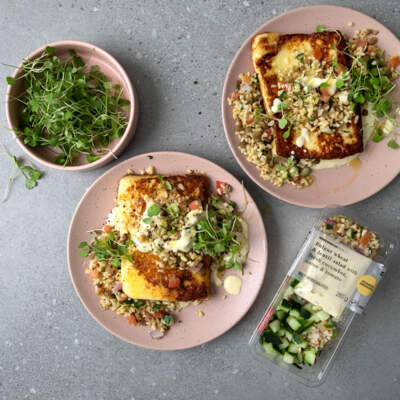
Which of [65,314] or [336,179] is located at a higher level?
[336,179]

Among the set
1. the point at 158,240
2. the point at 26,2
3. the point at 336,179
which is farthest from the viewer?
the point at 26,2

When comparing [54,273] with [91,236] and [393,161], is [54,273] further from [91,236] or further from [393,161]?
[393,161]

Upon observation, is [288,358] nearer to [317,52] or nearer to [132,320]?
[132,320]

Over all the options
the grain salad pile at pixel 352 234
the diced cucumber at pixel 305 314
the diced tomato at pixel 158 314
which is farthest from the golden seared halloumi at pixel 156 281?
the grain salad pile at pixel 352 234

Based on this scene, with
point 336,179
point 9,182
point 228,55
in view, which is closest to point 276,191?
point 336,179

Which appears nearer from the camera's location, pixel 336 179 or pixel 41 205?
pixel 336 179

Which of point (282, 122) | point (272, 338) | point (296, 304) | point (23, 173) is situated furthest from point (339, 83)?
point (23, 173)

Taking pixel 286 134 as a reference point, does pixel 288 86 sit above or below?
above

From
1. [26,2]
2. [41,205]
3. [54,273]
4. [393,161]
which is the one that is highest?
[26,2]
